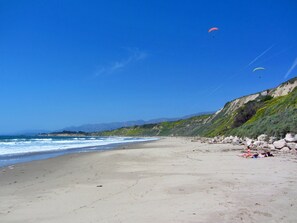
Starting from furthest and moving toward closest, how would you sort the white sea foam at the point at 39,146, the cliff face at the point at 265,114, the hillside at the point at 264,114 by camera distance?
the white sea foam at the point at 39,146 < the cliff face at the point at 265,114 < the hillside at the point at 264,114

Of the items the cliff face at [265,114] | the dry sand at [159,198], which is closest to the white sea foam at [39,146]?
the cliff face at [265,114]

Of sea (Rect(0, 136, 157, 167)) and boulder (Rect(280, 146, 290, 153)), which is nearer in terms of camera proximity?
boulder (Rect(280, 146, 290, 153))

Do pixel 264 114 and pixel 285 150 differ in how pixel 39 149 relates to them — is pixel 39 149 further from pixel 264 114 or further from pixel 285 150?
pixel 264 114

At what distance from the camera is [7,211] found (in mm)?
6938

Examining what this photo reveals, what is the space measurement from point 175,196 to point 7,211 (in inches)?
161

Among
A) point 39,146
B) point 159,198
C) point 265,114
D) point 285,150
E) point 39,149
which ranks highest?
point 265,114

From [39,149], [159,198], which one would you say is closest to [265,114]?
[39,149]

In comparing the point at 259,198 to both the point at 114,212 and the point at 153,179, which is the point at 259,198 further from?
the point at 153,179

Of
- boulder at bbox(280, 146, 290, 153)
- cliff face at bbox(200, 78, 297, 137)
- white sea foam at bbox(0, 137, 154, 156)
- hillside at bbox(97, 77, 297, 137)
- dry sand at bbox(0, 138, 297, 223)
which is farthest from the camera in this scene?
white sea foam at bbox(0, 137, 154, 156)

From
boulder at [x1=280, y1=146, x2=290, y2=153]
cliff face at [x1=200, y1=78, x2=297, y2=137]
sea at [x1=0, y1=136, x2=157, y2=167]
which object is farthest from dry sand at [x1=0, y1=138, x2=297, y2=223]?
cliff face at [x1=200, y1=78, x2=297, y2=137]

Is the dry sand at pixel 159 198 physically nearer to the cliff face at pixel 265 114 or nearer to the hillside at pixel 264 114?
the hillside at pixel 264 114

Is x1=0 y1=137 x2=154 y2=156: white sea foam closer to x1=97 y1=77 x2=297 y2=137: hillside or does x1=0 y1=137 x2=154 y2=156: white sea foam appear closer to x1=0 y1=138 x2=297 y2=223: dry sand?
x1=97 y1=77 x2=297 y2=137: hillside

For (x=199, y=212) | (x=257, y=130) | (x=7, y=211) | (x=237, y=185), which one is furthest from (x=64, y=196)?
(x=257, y=130)

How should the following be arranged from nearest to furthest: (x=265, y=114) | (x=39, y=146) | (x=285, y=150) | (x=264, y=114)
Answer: (x=285, y=150) < (x=265, y=114) < (x=264, y=114) < (x=39, y=146)
